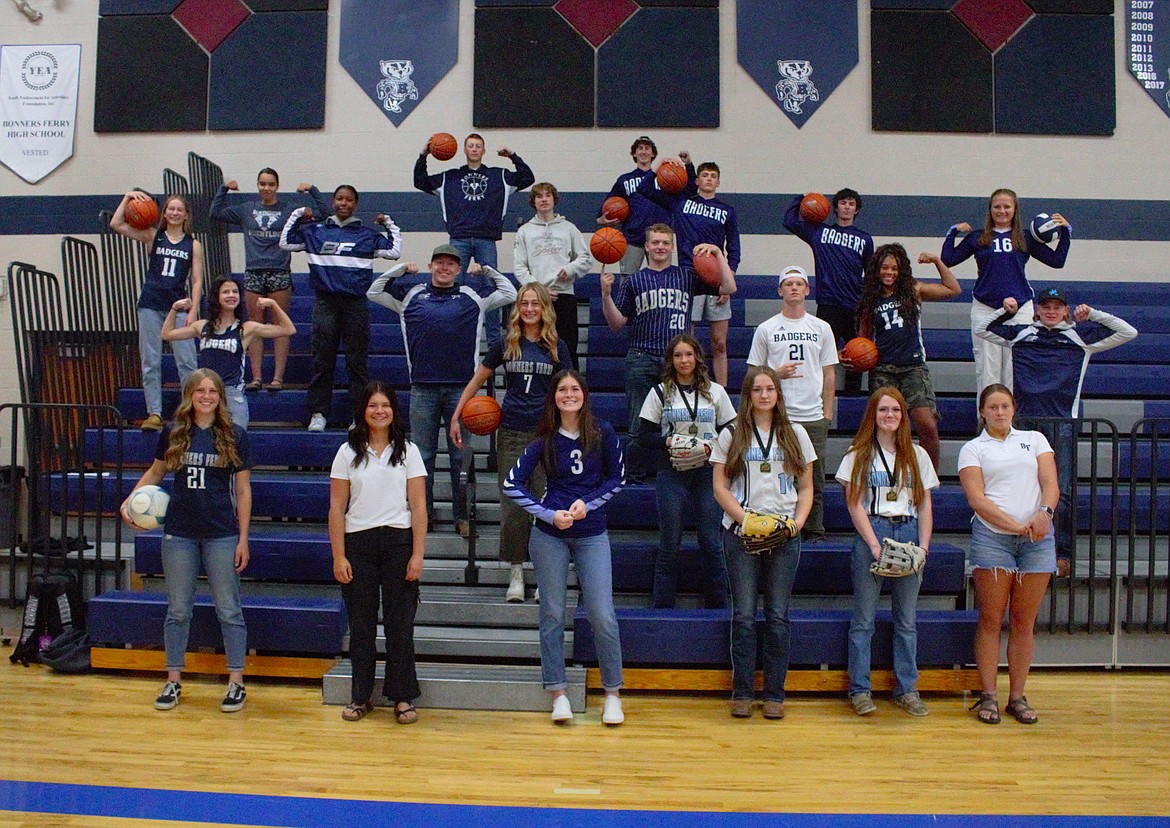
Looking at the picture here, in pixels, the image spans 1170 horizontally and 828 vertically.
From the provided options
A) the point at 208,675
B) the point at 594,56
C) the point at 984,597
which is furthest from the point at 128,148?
the point at 984,597

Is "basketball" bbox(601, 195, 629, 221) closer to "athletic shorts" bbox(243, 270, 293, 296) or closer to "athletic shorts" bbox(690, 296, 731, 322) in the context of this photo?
"athletic shorts" bbox(690, 296, 731, 322)

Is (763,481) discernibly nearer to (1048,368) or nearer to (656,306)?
(656,306)

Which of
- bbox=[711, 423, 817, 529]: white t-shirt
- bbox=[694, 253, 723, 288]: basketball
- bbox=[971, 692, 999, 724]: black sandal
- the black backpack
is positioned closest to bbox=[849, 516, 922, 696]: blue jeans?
bbox=[971, 692, 999, 724]: black sandal

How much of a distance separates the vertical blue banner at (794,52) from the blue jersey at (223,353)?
574 centimetres

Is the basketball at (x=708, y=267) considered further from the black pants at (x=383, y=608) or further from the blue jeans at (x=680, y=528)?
the black pants at (x=383, y=608)

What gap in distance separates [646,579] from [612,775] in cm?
172

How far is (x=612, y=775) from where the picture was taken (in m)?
4.14

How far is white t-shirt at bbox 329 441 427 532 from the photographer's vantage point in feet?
16.0

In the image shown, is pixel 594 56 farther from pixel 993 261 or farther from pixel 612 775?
pixel 612 775

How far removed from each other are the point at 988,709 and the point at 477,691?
2367 mm

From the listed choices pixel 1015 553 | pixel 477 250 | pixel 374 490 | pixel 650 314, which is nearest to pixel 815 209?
pixel 650 314

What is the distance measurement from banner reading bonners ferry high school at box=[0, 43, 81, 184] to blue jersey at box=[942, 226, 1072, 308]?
7962 mm

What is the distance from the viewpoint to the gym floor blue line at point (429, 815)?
3.66 metres

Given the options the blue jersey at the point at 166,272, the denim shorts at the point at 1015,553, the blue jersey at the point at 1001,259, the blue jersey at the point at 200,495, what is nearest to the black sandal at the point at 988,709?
the denim shorts at the point at 1015,553
